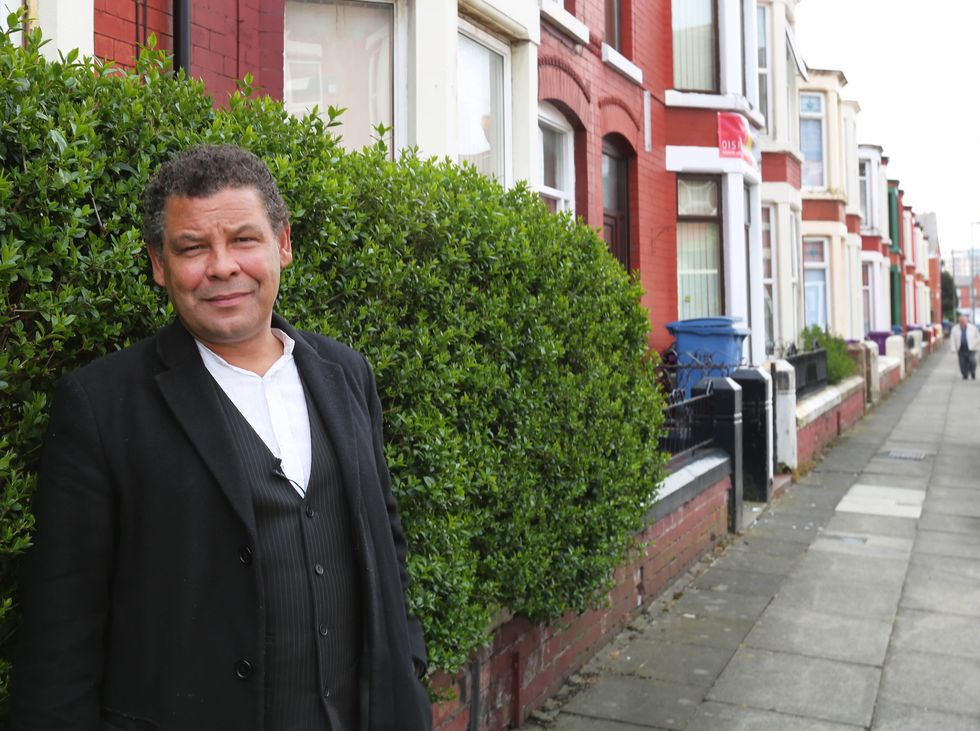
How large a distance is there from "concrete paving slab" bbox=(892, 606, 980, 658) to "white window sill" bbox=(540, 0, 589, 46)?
5.65m

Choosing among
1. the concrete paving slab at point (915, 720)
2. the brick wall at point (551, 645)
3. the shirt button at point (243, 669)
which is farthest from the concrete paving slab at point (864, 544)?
the shirt button at point (243, 669)

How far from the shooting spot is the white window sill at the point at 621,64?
406 inches

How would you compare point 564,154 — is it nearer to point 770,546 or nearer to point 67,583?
point 770,546

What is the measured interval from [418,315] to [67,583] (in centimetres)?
172

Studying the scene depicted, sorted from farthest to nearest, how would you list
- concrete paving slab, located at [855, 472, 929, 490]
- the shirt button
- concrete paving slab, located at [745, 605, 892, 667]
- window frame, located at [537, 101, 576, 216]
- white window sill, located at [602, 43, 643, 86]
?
concrete paving slab, located at [855, 472, 929, 490]
white window sill, located at [602, 43, 643, 86]
window frame, located at [537, 101, 576, 216]
concrete paving slab, located at [745, 605, 892, 667]
the shirt button

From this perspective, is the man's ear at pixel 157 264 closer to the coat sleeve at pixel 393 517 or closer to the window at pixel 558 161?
the coat sleeve at pixel 393 517

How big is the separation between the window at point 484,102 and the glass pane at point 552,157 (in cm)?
169

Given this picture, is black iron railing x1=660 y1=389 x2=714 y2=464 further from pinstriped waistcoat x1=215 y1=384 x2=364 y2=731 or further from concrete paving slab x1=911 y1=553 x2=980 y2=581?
pinstriped waistcoat x1=215 y1=384 x2=364 y2=731

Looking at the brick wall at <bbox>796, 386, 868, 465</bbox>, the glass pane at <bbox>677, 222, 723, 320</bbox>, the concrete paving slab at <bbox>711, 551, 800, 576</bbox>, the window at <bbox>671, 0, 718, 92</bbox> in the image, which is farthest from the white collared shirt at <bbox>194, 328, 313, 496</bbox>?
the window at <bbox>671, 0, 718, 92</bbox>

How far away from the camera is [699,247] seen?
1298 centimetres

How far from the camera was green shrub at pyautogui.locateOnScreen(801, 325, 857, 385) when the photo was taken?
16625 millimetres

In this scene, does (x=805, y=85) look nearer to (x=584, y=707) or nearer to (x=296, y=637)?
(x=584, y=707)

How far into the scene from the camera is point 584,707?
16.0 ft

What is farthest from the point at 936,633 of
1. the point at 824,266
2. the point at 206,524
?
the point at 824,266
